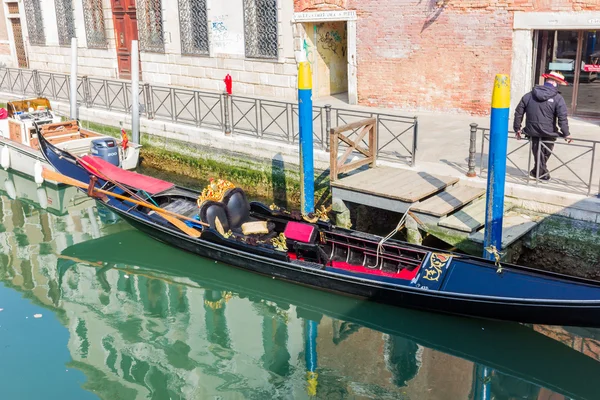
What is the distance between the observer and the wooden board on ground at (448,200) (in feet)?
28.1

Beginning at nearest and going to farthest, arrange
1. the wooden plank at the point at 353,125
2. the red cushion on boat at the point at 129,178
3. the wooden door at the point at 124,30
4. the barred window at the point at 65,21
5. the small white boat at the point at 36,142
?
the wooden plank at the point at 353,125 → the red cushion on boat at the point at 129,178 → the small white boat at the point at 36,142 → the wooden door at the point at 124,30 → the barred window at the point at 65,21

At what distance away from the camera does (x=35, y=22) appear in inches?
910

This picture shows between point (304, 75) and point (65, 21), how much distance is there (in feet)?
49.2

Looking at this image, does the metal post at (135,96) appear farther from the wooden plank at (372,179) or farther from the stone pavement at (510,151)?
the wooden plank at (372,179)

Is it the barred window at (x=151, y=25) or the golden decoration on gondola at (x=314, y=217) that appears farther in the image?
the barred window at (x=151, y=25)

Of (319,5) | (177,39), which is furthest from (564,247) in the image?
(177,39)

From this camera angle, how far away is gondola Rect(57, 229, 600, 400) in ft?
23.1

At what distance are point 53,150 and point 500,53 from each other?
27.3 ft

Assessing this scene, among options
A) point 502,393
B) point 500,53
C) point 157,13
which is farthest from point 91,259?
point 157,13

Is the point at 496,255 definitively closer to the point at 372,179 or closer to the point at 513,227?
the point at 513,227

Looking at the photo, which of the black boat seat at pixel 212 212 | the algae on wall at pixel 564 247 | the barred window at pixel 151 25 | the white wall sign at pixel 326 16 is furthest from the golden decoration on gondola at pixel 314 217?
the barred window at pixel 151 25

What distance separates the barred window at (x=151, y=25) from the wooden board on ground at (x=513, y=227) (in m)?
12.3

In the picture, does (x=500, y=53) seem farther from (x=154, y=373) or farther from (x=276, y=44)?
(x=154, y=373)

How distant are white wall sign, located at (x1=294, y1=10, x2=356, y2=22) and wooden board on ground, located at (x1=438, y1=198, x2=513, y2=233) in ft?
21.4
